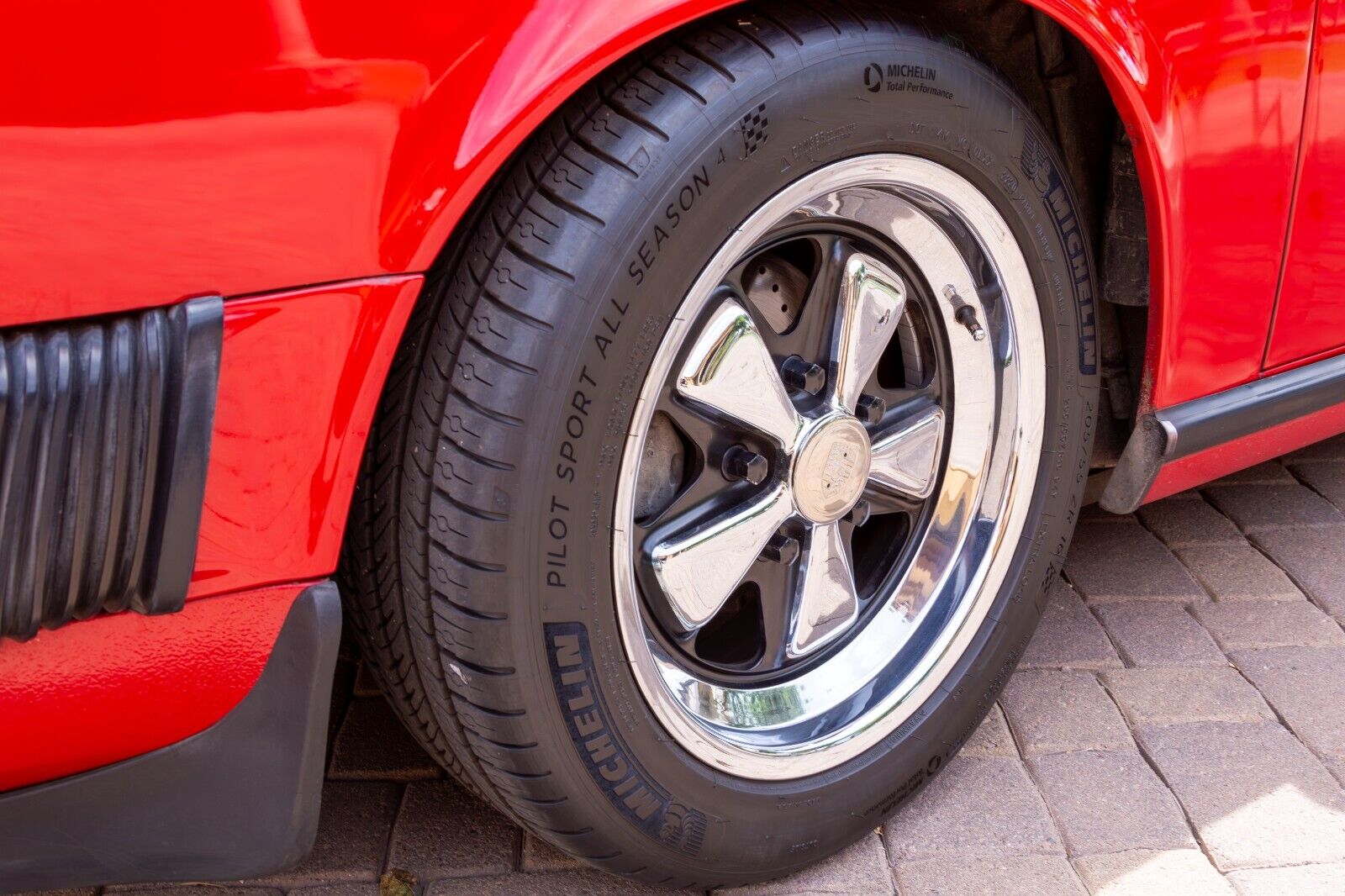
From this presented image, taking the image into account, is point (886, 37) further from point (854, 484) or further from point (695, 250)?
point (854, 484)

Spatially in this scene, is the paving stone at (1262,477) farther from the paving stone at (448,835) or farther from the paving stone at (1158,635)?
the paving stone at (448,835)

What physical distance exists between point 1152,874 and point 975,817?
0.26 meters

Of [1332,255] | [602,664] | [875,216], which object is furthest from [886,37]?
[1332,255]

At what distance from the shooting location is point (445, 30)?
1118mm

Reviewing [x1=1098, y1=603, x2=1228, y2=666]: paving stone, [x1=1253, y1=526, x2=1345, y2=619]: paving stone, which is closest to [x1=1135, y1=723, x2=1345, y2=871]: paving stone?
[x1=1098, y1=603, x2=1228, y2=666]: paving stone

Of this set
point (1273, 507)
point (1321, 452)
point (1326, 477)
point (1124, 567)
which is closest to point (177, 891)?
point (1124, 567)

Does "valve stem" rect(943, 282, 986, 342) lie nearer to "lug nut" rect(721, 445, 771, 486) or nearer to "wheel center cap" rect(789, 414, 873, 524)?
"wheel center cap" rect(789, 414, 873, 524)

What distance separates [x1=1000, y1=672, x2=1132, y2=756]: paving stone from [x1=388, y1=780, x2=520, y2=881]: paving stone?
886 mm

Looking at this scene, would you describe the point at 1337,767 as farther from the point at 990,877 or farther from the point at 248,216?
the point at 248,216

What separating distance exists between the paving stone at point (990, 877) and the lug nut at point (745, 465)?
623 millimetres

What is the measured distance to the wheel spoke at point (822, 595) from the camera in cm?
178

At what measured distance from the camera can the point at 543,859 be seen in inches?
68.6

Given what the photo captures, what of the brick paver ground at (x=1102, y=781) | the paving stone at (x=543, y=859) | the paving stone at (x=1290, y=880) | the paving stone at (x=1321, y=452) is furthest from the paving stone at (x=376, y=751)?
the paving stone at (x=1321, y=452)

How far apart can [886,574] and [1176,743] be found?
0.59 metres
